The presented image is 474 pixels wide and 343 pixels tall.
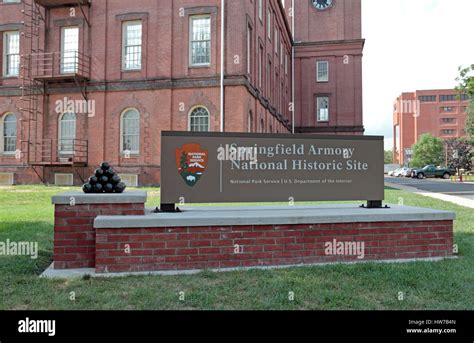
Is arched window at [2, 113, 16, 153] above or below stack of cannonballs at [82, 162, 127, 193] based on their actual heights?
above

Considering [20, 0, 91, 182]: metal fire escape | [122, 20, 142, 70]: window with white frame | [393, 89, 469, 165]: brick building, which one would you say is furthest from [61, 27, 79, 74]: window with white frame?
[393, 89, 469, 165]: brick building

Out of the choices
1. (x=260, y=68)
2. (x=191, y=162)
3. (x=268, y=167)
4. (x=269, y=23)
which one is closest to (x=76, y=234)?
(x=191, y=162)

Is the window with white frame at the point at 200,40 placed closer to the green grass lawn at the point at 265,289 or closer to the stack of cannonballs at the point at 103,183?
the stack of cannonballs at the point at 103,183

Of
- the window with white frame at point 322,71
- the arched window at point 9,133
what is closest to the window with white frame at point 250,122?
the arched window at point 9,133

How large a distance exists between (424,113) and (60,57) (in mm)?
112606

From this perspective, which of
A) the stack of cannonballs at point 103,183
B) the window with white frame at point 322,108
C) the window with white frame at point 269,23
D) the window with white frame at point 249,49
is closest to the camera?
the stack of cannonballs at point 103,183

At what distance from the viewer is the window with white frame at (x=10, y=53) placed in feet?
81.8

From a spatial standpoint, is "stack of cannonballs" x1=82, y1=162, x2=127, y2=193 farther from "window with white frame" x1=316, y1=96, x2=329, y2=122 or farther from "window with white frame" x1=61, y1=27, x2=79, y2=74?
"window with white frame" x1=316, y1=96, x2=329, y2=122

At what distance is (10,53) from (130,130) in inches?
374

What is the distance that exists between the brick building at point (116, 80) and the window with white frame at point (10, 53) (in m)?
0.06

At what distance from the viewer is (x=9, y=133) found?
25.0 meters

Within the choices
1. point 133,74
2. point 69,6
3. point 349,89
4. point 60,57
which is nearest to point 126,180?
point 133,74

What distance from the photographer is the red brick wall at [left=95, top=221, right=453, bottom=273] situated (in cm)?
513

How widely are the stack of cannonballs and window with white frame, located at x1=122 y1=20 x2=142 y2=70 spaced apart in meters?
18.7
